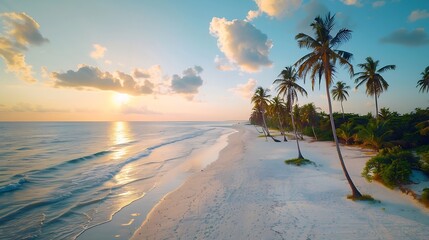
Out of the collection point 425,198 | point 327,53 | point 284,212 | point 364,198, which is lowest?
point 284,212

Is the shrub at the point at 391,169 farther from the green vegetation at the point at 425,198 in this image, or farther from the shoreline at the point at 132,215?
the shoreline at the point at 132,215

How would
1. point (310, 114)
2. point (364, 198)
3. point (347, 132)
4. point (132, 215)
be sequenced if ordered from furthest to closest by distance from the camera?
point (310, 114) < point (347, 132) < point (132, 215) < point (364, 198)

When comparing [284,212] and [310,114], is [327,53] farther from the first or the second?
[310,114]

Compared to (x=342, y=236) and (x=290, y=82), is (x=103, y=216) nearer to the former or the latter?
(x=342, y=236)

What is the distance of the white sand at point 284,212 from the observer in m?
7.52

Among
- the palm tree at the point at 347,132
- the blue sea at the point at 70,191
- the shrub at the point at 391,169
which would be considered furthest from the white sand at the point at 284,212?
the palm tree at the point at 347,132

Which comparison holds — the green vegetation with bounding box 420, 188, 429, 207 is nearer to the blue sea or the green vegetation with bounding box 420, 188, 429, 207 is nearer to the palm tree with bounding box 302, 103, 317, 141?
the blue sea

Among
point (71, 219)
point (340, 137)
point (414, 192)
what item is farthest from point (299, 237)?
point (340, 137)

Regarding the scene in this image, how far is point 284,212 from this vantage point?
359 inches

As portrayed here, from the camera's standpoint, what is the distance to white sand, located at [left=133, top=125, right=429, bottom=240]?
7.52m

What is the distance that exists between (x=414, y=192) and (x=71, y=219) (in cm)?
1845

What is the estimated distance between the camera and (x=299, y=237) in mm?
7188

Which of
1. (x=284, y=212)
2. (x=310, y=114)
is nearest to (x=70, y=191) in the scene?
(x=284, y=212)

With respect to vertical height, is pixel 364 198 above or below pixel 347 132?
below
